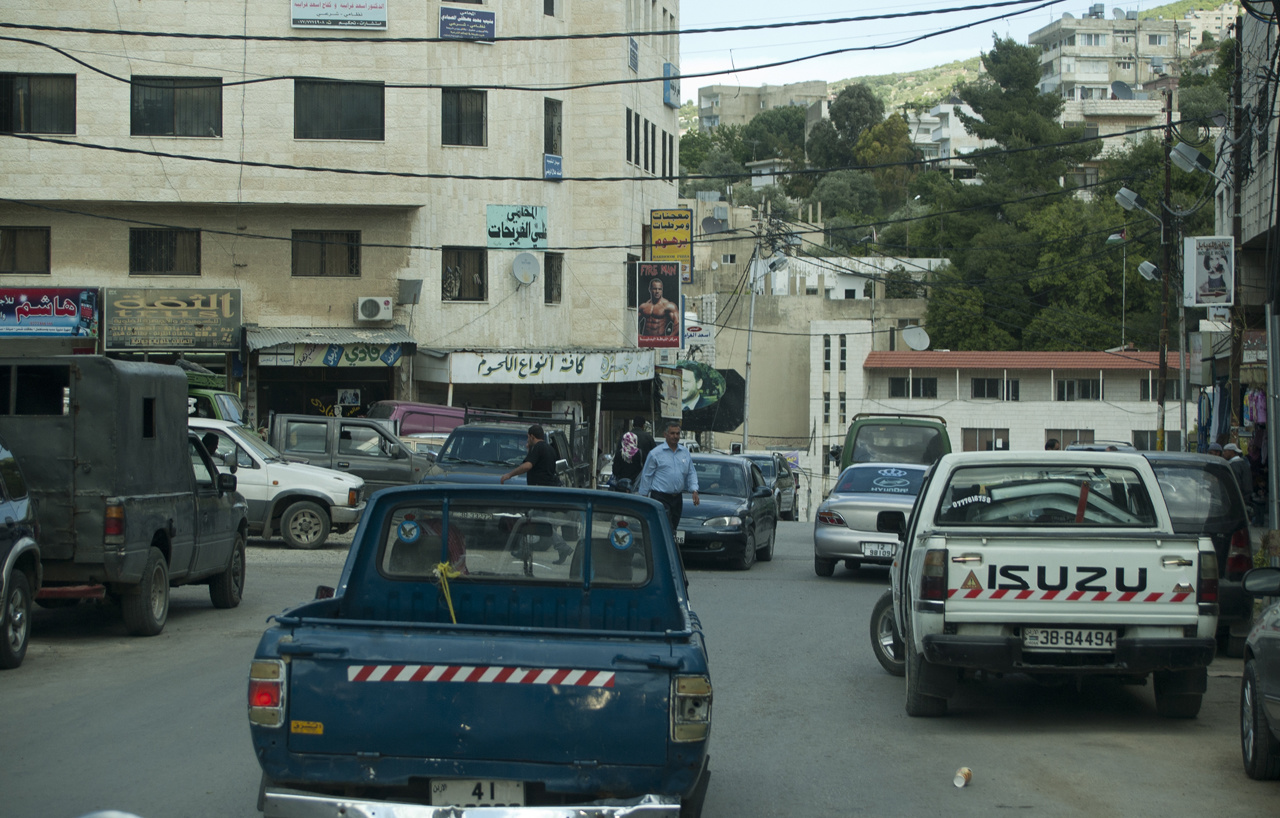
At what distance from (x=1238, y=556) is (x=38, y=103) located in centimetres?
3165

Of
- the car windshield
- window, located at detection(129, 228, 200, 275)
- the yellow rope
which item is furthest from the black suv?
window, located at detection(129, 228, 200, 275)

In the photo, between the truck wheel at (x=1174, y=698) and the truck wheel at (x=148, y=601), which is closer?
the truck wheel at (x=1174, y=698)

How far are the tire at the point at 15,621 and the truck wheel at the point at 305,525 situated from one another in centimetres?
954

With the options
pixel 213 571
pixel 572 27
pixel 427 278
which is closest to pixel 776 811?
pixel 213 571

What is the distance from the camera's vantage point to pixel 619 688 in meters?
4.45

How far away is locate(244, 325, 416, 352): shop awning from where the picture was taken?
33156 millimetres

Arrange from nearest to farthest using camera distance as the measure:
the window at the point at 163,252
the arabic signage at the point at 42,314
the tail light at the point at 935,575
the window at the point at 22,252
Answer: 1. the tail light at the point at 935,575
2. the arabic signage at the point at 42,314
3. the window at the point at 22,252
4. the window at the point at 163,252

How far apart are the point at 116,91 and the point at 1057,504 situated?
100 feet

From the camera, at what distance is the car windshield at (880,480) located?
17.4m

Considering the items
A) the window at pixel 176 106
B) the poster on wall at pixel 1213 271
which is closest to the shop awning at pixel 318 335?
the window at pixel 176 106


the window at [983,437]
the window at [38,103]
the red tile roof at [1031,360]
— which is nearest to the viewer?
the window at [38,103]

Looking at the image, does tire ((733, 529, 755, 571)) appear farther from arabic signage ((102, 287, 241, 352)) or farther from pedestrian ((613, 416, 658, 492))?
arabic signage ((102, 287, 241, 352))

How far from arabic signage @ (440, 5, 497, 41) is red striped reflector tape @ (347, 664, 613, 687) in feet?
110

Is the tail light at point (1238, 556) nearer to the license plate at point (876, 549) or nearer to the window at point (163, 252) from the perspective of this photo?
A: the license plate at point (876, 549)
